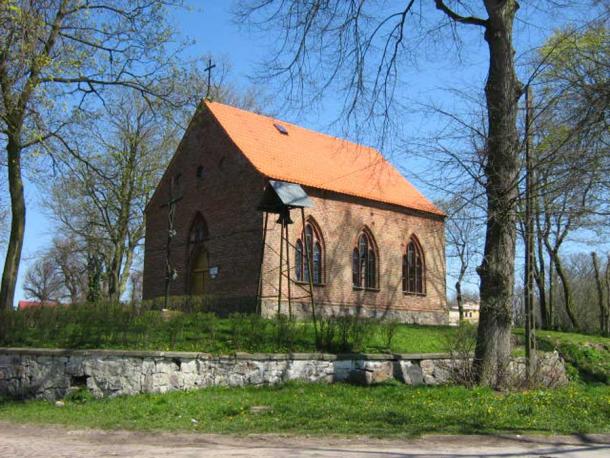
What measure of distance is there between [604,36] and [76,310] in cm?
1168

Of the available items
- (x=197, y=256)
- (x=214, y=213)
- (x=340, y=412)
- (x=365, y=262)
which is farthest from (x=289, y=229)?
(x=340, y=412)

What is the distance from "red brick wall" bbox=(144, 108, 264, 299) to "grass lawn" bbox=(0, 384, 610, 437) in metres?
11.3

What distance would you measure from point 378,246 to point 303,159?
5168 millimetres

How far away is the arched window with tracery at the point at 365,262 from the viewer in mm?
27422

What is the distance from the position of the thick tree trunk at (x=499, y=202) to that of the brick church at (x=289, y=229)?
10.2 m

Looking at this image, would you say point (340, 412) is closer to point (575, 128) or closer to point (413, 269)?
point (575, 128)

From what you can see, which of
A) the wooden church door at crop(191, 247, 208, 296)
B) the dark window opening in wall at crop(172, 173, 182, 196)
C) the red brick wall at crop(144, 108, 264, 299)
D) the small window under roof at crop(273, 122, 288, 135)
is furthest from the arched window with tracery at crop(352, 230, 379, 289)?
the dark window opening in wall at crop(172, 173, 182, 196)

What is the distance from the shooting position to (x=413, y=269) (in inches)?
1207

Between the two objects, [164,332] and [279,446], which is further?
[164,332]

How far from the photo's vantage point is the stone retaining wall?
12.4 meters

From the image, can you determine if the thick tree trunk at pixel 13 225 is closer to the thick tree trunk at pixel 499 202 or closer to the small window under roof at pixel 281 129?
the thick tree trunk at pixel 499 202

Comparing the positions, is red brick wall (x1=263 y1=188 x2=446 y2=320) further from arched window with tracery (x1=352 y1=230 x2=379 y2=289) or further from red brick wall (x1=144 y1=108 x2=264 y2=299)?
red brick wall (x1=144 y1=108 x2=264 y2=299)

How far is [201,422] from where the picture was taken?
388 inches

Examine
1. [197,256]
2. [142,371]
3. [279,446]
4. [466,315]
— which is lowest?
[279,446]
